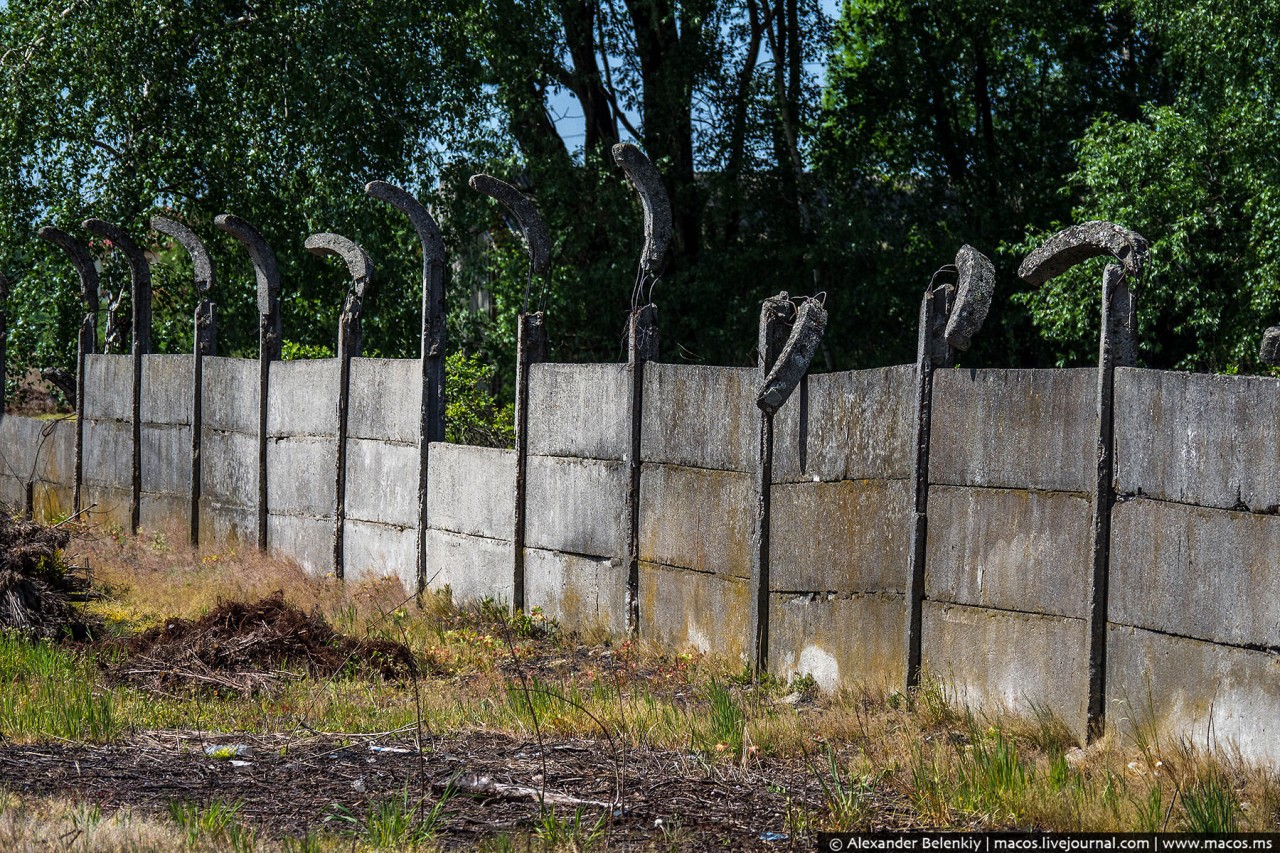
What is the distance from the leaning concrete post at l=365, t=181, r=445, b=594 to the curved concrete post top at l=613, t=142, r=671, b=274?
2.29m

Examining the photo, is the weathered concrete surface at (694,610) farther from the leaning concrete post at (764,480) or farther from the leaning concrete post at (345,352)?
the leaning concrete post at (345,352)

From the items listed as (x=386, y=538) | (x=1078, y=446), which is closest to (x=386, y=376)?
(x=386, y=538)

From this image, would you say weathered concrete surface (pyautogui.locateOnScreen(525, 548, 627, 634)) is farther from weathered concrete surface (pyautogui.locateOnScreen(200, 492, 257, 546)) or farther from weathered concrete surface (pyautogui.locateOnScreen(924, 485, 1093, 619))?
weathered concrete surface (pyautogui.locateOnScreen(200, 492, 257, 546))

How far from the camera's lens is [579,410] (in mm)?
9961

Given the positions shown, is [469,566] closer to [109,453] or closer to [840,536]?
[840,536]

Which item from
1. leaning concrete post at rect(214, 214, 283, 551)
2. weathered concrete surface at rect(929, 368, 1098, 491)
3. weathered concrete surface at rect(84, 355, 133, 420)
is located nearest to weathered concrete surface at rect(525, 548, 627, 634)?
weathered concrete surface at rect(929, 368, 1098, 491)

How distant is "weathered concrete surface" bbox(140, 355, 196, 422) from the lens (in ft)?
47.4

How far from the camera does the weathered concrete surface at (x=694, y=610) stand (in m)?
8.68

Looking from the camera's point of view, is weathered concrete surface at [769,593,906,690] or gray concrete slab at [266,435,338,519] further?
gray concrete slab at [266,435,338,519]

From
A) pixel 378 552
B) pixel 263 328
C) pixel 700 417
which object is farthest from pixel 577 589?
pixel 263 328

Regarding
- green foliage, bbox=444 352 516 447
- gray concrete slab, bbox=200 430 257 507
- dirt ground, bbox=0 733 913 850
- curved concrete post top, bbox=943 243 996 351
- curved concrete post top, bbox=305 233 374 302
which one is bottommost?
dirt ground, bbox=0 733 913 850

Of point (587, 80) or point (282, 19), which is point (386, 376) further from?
point (587, 80)

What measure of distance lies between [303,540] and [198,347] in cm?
285

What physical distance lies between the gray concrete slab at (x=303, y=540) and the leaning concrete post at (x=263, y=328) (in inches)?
8.0
